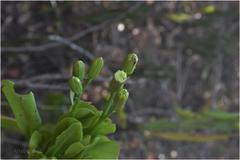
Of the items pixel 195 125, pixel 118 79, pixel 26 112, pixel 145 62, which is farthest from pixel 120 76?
pixel 145 62

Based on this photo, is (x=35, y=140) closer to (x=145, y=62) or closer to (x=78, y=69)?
(x=78, y=69)

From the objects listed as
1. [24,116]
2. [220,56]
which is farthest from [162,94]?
[24,116]

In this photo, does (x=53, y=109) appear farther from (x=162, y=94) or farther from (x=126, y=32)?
(x=162, y=94)

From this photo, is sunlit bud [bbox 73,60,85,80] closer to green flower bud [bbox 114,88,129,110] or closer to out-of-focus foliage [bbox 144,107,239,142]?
green flower bud [bbox 114,88,129,110]

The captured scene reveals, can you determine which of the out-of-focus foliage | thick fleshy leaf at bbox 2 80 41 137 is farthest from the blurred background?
thick fleshy leaf at bbox 2 80 41 137

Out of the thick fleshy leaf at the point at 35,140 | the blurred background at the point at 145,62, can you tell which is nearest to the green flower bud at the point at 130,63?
the thick fleshy leaf at the point at 35,140

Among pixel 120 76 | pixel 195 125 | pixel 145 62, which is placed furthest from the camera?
pixel 145 62
